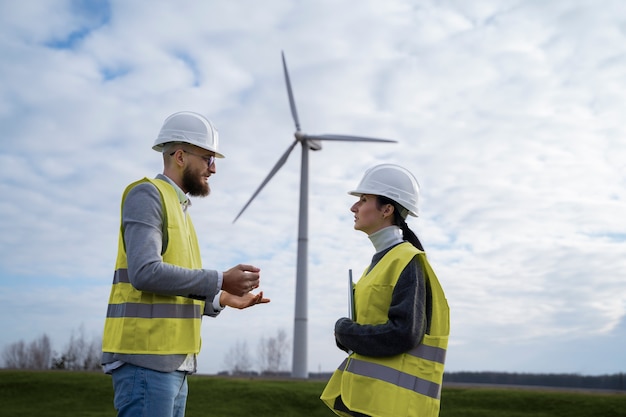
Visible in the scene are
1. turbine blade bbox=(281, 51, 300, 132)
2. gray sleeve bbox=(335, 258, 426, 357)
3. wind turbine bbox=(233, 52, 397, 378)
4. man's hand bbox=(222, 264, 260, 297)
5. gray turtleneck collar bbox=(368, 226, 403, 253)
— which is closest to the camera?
man's hand bbox=(222, 264, 260, 297)

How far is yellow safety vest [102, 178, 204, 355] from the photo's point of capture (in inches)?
151

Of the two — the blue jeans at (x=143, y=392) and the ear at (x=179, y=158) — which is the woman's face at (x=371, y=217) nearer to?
the ear at (x=179, y=158)

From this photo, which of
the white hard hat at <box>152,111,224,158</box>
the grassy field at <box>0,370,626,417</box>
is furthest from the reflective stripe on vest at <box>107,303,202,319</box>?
the grassy field at <box>0,370,626,417</box>

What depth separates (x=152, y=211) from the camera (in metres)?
3.94

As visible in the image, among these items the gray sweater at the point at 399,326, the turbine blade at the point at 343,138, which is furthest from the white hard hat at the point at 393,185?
the turbine blade at the point at 343,138

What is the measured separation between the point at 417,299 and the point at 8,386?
23.7 metres

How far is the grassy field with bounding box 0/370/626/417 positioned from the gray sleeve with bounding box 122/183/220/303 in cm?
1630

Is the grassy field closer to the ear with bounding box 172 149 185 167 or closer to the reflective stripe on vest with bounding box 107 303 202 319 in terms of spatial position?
the ear with bounding box 172 149 185 167

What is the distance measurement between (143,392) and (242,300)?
3.38 feet

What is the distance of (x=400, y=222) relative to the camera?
5.19m

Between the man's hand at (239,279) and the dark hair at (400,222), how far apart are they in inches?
58.9

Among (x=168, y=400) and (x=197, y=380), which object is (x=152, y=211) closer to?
(x=168, y=400)

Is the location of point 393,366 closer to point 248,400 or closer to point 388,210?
point 388,210

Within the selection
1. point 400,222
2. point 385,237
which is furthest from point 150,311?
point 400,222
